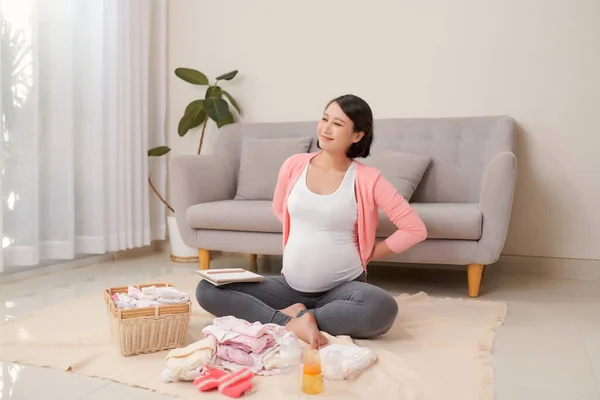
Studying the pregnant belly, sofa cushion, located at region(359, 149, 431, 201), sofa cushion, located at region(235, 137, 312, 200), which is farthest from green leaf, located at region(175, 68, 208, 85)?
the pregnant belly

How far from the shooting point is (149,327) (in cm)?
194

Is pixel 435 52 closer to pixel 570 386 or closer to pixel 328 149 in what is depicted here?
pixel 328 149

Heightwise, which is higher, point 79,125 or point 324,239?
point 79,125

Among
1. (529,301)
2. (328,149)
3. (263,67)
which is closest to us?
(328,149)

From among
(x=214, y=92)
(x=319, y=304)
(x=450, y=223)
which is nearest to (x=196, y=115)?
(x=214, y=92)

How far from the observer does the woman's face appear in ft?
7.19

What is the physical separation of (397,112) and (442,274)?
100 cm

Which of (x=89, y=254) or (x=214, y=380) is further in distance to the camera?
(x=89, y=254)

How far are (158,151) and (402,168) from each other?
166 centimetres

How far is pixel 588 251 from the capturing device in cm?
340

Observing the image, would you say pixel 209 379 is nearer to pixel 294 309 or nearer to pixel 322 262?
pixel 294 309

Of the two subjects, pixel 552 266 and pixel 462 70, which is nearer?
pixel 552 266

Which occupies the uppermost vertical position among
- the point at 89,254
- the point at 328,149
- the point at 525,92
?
the point at 525,92

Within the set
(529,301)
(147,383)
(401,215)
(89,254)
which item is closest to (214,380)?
(147,383)
